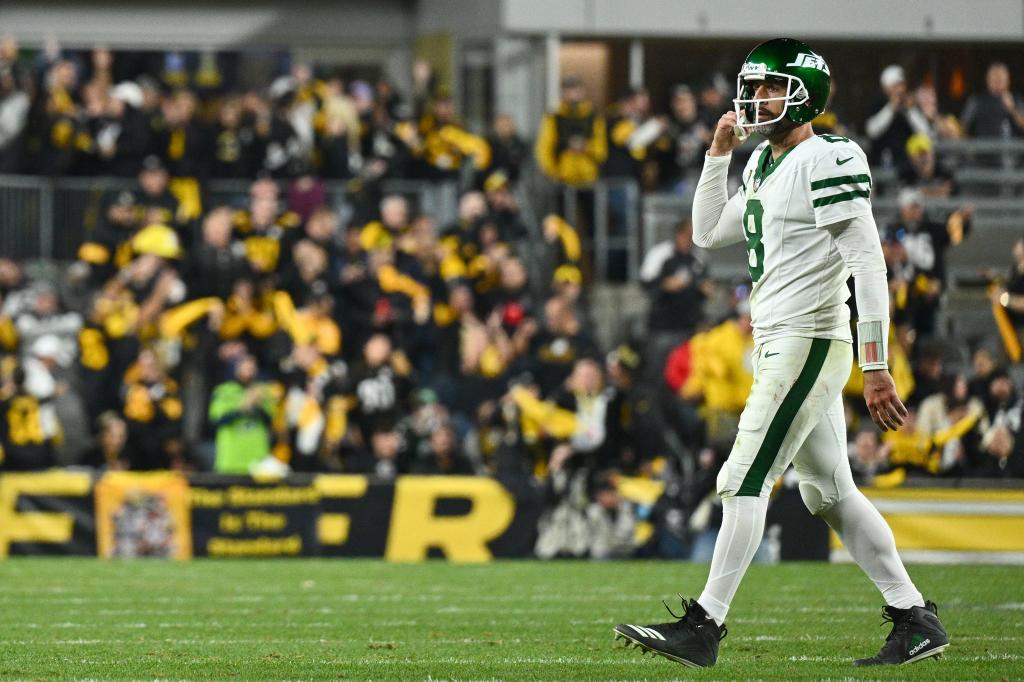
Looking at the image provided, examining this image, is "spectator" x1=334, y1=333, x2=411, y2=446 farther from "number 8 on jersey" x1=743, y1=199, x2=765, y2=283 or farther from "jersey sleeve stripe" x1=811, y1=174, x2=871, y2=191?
"jersey sleeve stripe" x1=811, y1=174, x2=871, y2=191

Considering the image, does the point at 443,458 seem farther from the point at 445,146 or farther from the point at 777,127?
the point at 777,127

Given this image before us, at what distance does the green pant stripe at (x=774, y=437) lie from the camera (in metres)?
6.32

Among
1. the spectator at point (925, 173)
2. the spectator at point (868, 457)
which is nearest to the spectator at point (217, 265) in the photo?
the spectator at point (868, 457)

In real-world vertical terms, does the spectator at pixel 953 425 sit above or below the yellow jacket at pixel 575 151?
below

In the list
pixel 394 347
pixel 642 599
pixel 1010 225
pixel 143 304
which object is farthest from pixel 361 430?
pixel 1010 225

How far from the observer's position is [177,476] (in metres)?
14.2

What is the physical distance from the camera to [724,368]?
14.8 metres

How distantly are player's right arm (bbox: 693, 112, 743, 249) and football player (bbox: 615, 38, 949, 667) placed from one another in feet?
0.45

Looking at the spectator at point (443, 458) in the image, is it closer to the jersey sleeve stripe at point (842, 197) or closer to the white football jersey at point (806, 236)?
the white football jersey at point (806, 236)

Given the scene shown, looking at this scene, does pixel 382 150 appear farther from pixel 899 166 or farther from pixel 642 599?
pixel 642 599

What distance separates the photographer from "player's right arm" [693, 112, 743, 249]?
6.84 meters

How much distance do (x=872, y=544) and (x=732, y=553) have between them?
1.98 feet

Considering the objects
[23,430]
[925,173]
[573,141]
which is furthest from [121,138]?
[925,173]

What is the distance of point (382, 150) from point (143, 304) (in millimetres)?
3279
